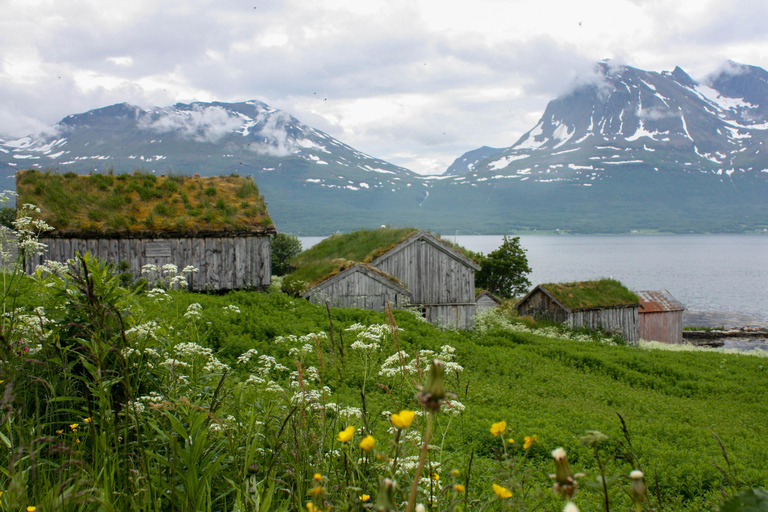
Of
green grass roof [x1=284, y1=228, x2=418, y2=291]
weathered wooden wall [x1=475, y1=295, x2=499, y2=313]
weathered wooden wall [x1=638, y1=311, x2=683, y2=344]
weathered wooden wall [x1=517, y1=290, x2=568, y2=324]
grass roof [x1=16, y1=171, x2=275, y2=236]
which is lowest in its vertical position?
weathered wooden wall [x1=638, y1=311, x2=683, y2=344]

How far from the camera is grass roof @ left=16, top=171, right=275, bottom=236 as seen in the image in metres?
19.4

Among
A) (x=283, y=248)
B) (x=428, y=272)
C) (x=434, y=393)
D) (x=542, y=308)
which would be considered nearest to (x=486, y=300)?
(x=542, y=308)

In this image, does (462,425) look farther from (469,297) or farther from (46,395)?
(469,297)

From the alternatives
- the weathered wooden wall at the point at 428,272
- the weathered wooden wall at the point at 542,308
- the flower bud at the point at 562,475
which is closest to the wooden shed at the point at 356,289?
the weathered wooden wall at the point at 428,272

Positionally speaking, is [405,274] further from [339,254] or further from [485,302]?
[485,302]

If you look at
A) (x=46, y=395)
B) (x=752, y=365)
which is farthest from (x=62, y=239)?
(x=752, y=365)

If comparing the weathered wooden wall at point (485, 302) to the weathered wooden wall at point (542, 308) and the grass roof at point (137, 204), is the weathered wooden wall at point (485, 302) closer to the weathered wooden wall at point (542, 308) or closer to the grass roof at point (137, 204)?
the weathered wooden wall at point (542, 308)

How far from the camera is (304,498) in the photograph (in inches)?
114

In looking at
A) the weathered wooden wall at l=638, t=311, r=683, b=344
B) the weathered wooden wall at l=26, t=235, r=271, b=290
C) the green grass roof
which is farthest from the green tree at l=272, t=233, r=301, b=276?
the weathered wooden wall at l=638, t=311, r=683, b=344

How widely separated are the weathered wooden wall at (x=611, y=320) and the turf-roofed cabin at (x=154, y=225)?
20873 millimetres

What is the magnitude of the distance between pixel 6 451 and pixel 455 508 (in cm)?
301

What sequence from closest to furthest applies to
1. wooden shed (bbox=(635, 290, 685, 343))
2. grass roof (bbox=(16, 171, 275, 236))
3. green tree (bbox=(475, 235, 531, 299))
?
grass roof (bbox=(16, 171, 275, 236)) → wooden shed (bbox=(635, 290, 685, 343)) → green tree (bbox=(475, 235, 531, 299))

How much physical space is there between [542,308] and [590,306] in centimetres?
314

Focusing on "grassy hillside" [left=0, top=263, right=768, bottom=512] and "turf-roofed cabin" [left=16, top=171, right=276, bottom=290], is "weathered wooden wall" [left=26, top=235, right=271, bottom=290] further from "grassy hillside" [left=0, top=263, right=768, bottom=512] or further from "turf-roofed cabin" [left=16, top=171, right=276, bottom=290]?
"grassy hillside" [left=0, top=263, right=768, bottom=512]
